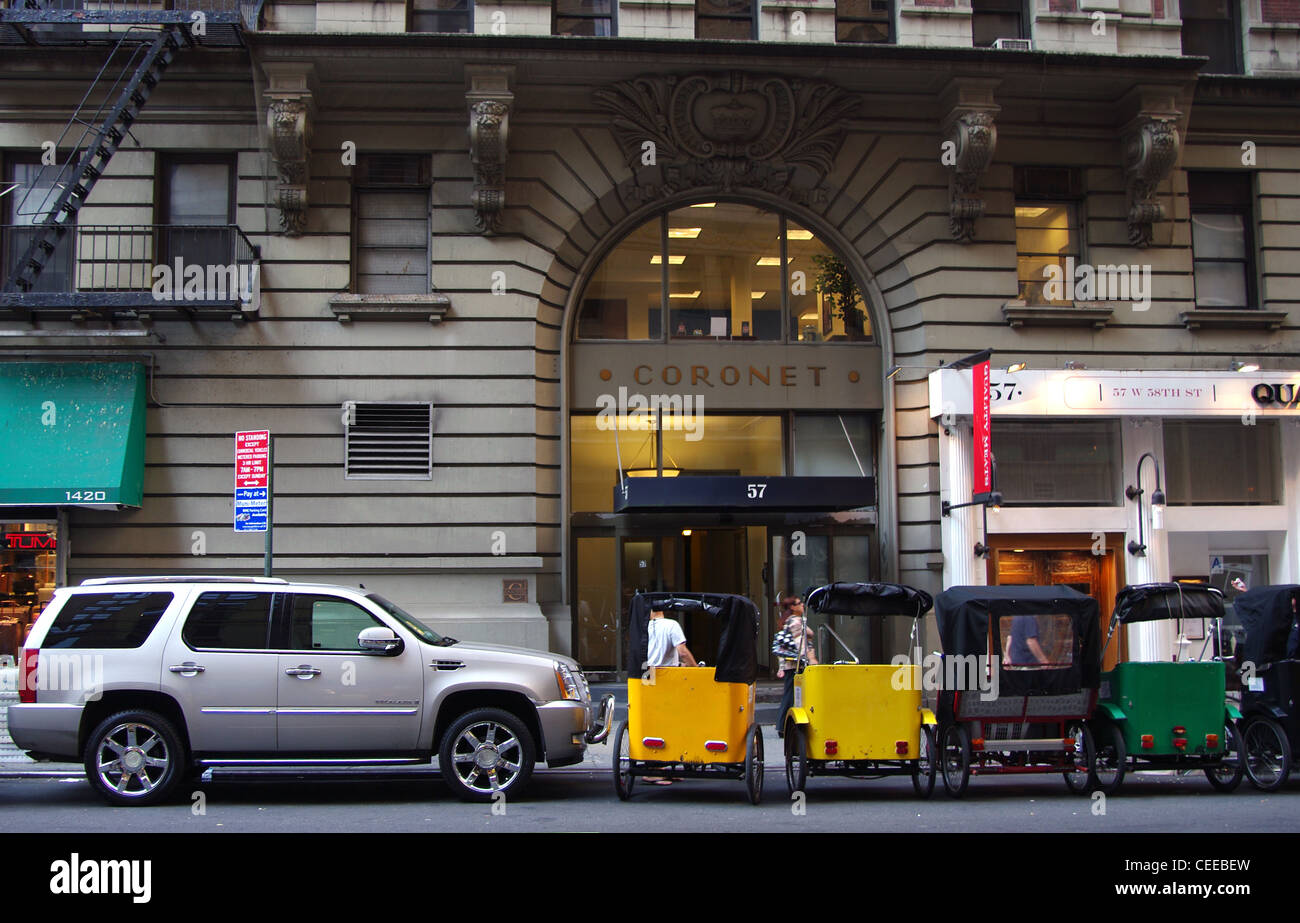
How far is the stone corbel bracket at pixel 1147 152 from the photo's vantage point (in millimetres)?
17734

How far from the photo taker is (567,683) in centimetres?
1110

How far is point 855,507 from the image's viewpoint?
17703 millimetres

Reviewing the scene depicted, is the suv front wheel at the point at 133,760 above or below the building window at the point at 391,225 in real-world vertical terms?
below

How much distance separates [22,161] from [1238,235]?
62.6ft

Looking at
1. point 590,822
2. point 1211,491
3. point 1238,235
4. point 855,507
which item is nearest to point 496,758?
point 590,822

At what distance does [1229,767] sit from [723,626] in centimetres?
519

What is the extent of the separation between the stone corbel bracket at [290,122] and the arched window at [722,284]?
4580 mm

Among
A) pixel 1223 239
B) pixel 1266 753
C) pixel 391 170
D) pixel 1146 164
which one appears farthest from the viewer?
pixel 1223 239

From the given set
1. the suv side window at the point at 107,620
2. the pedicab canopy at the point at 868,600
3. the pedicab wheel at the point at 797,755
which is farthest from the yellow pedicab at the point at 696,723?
the suv side window at the point at 107,620

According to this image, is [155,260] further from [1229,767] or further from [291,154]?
[1229,767]

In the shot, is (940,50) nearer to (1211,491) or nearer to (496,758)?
(1211,491)

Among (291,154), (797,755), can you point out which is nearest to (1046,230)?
(797,755)

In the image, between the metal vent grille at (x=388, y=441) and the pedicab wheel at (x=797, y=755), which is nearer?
the pedicab wheel at (x=797, y=755)

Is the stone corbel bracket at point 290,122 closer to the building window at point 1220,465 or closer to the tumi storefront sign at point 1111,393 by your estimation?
the tumi storefront sign at point 1111,393
